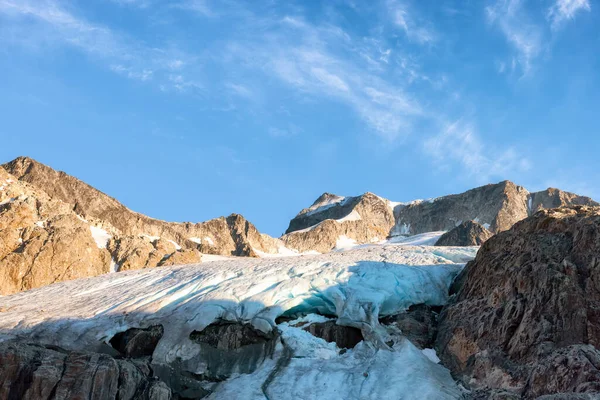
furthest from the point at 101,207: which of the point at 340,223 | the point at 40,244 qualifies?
the point at 340,223

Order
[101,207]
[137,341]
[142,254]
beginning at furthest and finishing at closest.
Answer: [101,207] → [142,254] → [137,341]

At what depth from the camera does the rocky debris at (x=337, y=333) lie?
28.3 meters

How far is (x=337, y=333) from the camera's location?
2867 centimetres

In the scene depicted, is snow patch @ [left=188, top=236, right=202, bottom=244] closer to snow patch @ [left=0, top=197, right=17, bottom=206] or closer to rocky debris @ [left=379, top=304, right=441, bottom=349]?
snow patch @ [left=0, top=197, right=17, bottom=206]

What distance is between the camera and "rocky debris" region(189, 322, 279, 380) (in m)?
26.9

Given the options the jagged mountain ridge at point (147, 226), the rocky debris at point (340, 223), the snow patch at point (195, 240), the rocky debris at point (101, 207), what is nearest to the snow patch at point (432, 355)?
the jagged mountain ridge at point (147, 226)

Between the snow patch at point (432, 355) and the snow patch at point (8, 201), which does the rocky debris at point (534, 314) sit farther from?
the snow patch at point (8, 201)

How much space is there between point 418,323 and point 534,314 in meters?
6.88

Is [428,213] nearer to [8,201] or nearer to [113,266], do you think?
[113,266]

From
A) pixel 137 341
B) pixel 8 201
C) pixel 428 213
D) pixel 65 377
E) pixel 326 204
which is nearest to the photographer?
pixel 65 377

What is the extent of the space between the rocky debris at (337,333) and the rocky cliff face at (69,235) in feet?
139

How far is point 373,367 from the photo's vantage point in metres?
25.2

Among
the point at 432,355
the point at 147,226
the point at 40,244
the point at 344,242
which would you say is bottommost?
the point at 432,355

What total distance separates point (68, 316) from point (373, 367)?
1724 centimetres
